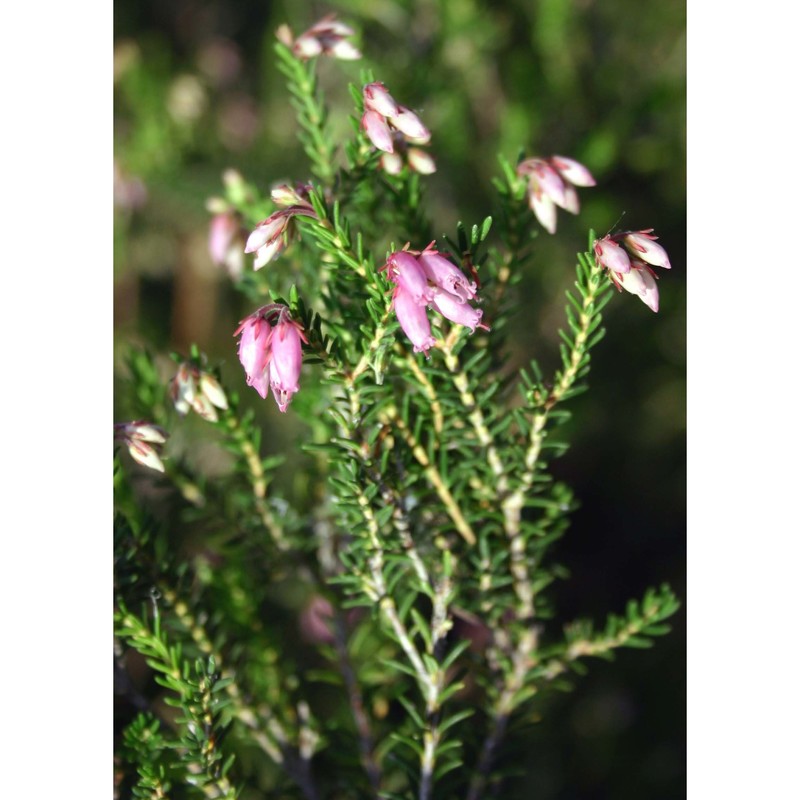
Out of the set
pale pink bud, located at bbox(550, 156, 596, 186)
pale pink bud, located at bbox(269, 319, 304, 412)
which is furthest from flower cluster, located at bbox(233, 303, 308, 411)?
pale pink bud, located at bbox(550, 156, 596, 186)

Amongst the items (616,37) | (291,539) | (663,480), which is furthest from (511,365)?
(291,539)

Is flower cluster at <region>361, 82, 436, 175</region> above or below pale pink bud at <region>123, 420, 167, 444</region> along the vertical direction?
above

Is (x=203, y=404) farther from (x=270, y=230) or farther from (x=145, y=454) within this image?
(x=270, y=230)

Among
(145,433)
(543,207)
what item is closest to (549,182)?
(543,207)

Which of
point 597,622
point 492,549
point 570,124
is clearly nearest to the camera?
point 492,549

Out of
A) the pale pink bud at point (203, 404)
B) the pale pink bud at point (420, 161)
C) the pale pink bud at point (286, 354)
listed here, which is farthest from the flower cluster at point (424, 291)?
the pale pink bud at point (203, 404)

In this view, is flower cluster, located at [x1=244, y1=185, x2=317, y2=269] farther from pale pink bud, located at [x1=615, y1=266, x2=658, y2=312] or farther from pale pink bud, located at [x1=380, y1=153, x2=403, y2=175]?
pale pink bud, located at [x1=615, y1=266, x2=658, y2=312]

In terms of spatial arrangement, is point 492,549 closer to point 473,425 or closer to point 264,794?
point 473,425
